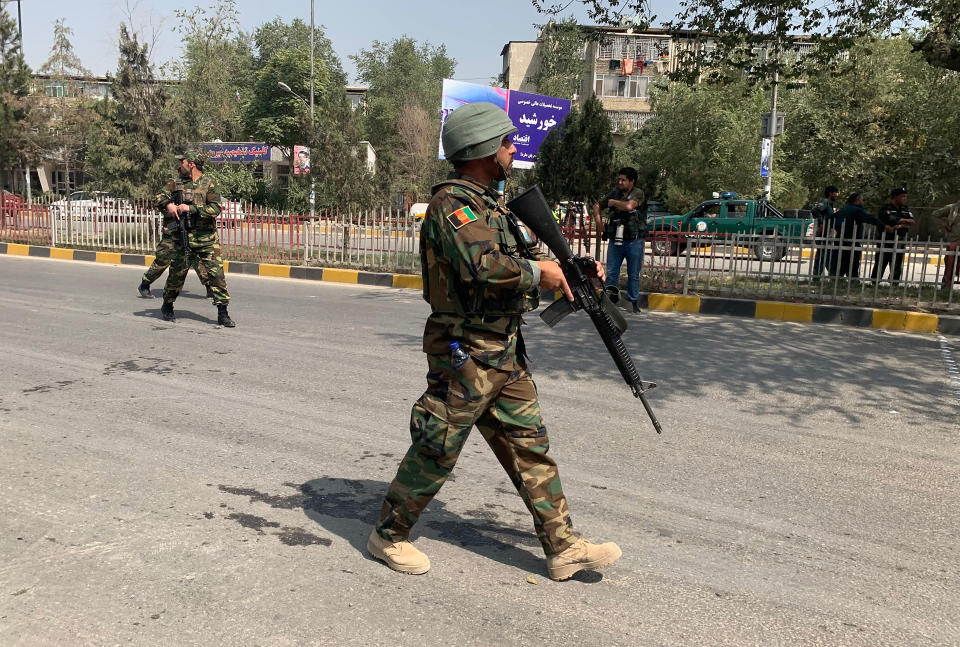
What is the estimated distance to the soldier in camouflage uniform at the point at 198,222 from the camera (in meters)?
7.62

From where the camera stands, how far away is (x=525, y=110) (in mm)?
21500

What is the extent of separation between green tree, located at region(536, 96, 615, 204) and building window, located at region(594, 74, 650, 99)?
29.7 metres

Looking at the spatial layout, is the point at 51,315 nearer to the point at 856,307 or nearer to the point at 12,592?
the point at 12,592

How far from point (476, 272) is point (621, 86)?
165ft

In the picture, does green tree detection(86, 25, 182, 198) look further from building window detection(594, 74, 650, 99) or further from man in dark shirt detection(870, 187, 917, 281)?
building window detection(594, 74, 650, 99)

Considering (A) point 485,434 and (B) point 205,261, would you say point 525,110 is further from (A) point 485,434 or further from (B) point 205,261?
(A) point 485,434

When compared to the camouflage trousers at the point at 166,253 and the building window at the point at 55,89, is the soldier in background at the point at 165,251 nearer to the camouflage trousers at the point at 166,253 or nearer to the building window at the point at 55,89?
the camouflage trousers at the point at 166,253

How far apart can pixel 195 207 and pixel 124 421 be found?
3637 millimetres

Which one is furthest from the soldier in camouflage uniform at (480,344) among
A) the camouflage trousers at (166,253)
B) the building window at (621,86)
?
the building window at (621,86)

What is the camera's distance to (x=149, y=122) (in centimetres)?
1817

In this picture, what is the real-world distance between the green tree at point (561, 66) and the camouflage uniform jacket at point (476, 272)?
1872 inches

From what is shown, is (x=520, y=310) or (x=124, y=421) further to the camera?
(x=124, y=421)

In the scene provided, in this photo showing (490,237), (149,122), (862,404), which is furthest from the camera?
(149,122)

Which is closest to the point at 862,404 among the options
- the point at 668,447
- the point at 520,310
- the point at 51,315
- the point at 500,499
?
the point at 668,447
